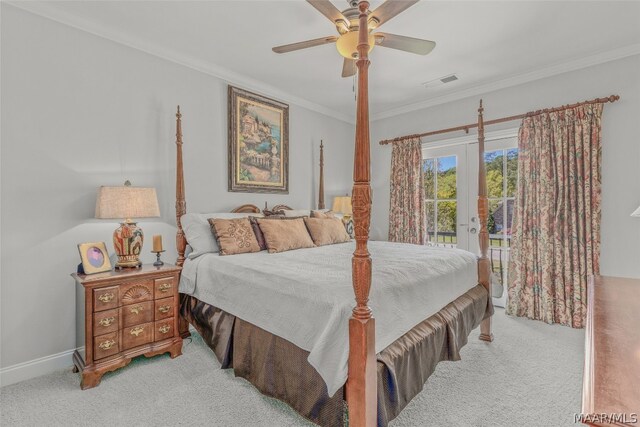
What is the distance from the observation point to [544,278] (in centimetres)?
318

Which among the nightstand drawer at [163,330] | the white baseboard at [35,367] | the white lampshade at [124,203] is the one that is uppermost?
the white lampshade at [124,203]

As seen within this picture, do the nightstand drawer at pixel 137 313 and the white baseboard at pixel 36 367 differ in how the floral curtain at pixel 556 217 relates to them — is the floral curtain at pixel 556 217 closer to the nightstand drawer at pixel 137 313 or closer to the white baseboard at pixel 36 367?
the nightstand drawer at pixel 137 313

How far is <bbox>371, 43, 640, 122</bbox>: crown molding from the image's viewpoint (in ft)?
9.50

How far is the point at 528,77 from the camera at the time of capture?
337cm

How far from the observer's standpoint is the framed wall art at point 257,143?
3363 millimetres

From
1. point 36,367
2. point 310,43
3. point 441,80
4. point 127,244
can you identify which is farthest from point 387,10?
point 36,367

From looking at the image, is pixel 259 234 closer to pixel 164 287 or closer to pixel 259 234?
pixel 259 234

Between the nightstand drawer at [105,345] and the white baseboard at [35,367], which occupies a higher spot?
the nightstand drawer at [105,345]

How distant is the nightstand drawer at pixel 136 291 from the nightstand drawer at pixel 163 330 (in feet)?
0.74

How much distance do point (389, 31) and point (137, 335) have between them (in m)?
3.12

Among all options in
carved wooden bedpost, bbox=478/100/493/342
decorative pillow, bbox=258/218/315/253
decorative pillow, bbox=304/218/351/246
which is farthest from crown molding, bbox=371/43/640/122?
decorative pillow, bbox=258/218/315/253

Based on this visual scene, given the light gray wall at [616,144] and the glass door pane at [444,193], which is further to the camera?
the glass door pane at [444,193]

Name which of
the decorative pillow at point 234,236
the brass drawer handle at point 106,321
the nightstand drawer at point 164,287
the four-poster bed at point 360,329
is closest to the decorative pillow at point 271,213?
the decorative pillow at point 234,236

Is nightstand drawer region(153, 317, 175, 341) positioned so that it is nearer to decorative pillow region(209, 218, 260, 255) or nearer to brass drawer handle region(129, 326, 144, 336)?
brass drawer handle region(129, 326, 144, 336)
